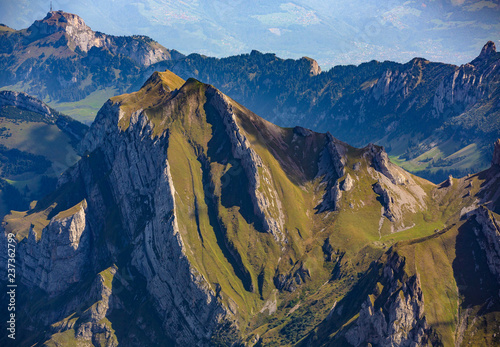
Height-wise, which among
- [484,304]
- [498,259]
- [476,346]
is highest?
[498,259]

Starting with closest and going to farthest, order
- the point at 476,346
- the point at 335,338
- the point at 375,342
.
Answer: the point at 476,346 < the point at 375,342 < the point at 335,338

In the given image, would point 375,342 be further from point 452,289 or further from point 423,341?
point 452,289

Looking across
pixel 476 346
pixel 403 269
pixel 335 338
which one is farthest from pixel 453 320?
pixel 335 338

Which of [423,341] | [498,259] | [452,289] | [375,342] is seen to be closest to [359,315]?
[375,342]

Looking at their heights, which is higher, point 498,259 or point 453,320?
point 498,259

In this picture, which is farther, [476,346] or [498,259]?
[498,259]

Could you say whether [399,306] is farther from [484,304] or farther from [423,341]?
[484,304]

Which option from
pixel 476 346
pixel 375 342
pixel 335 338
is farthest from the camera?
pixel 335 338
